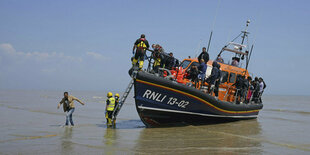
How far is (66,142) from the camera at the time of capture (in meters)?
7.16

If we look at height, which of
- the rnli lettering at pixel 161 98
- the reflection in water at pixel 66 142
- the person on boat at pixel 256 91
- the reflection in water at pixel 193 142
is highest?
the person on boat at pixel 256 91

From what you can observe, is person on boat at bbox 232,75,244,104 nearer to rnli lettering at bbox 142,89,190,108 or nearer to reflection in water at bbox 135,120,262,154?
reflection in water at bbox 135,120,262,154

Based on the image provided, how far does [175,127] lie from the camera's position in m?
10.2

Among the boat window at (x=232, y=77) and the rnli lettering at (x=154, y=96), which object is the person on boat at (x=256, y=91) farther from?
the rnli lettering at (x=154, y=96)

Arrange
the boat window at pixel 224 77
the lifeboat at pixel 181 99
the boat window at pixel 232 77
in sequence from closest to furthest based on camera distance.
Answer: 1. the lifeboat at pixel 181 99
2. the boat window at pixel 224 77
3. the boat window at pixel 232 77

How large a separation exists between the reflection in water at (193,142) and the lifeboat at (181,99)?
58cm

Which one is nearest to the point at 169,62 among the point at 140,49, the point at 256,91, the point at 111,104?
the point at 140,49

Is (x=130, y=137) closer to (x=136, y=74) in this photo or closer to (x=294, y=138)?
(x=136, y=74)

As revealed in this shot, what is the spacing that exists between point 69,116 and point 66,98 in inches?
30.4

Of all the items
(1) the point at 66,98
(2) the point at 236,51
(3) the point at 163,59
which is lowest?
(1) the point at 66,98

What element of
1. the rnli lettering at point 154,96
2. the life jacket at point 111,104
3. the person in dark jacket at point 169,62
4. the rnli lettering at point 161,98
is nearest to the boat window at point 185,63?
the person in dark jacket at point 169,62

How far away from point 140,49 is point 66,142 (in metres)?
3.76

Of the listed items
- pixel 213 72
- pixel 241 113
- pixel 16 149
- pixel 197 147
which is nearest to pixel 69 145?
pixel 16 149

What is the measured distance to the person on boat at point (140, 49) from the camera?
30.8 feet
